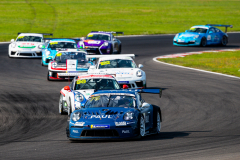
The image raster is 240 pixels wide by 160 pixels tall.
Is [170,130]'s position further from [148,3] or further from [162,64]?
[148,3]

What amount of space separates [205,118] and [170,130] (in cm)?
167

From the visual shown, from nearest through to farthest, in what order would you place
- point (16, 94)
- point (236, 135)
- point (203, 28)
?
point (236, 135)
point (16, 94)
point (203, 28)

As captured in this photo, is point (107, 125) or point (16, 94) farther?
point (16, 94)

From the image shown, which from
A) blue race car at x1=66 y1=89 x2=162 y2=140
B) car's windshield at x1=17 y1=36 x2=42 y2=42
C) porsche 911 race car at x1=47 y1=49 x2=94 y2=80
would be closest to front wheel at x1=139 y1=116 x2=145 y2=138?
blue race car at x1=66 y1=89 x2=162 y2=140

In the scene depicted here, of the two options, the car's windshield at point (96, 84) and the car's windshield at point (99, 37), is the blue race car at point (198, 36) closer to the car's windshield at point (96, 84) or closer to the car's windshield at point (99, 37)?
the car's windshield at point (99, 37)

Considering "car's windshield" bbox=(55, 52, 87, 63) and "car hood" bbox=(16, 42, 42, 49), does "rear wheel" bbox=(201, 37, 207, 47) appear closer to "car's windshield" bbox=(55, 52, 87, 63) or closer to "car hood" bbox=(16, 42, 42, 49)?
"car hood" bbox=(16, 42, 42, 49)

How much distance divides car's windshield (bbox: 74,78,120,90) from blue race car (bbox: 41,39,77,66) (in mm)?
10680

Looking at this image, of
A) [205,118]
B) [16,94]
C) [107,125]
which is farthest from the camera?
[16,94]

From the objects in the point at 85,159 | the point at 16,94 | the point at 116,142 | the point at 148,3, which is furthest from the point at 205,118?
the point at 148,3

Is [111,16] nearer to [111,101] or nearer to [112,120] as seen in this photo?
[111,101]

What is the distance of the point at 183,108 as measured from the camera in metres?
13.5

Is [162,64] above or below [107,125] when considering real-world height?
below

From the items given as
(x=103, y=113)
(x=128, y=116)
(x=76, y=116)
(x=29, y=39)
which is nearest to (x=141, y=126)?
(x=128, y=116)

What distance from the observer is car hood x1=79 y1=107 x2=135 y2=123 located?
936cm
